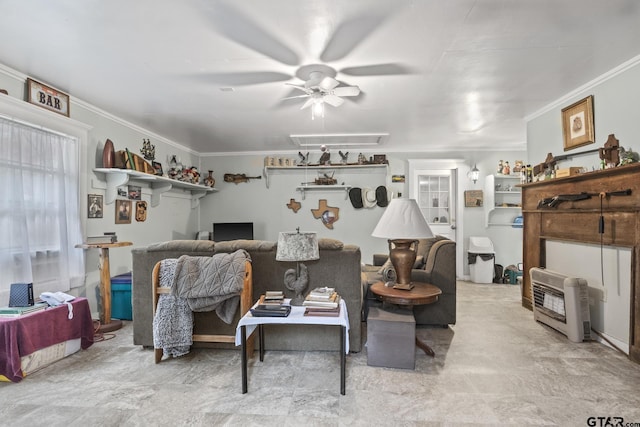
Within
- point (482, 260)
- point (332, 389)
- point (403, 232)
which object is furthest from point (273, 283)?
point (482, 260)

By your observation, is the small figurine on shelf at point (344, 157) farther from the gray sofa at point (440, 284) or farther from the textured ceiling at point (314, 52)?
the gray sofa at point (440, 284)

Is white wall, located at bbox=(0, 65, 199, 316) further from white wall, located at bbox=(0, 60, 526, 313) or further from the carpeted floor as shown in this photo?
the carpeted floor

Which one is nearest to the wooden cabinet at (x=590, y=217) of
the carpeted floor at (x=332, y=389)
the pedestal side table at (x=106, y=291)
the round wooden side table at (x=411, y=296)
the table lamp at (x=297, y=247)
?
the carpeted floor at (x=332, y=389)

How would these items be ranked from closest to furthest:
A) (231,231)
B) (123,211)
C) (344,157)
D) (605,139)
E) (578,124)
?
(605,139), (578,124), (123,211), (231,231), (344,157)

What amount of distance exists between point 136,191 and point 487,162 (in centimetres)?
557

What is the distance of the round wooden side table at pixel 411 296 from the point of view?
7.80ft

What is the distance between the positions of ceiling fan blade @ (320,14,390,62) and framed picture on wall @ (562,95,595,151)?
2.42 metres

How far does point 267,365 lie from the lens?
2.38 metres

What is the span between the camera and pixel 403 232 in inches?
95.7

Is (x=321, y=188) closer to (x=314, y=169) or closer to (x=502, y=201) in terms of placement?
(x=314, y=169)

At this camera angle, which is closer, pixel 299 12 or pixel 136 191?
pixel 299 12

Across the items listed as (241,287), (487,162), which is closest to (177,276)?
(241,287)

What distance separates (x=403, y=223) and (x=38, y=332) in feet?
9.51

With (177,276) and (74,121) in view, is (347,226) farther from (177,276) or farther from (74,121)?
(74,121)
